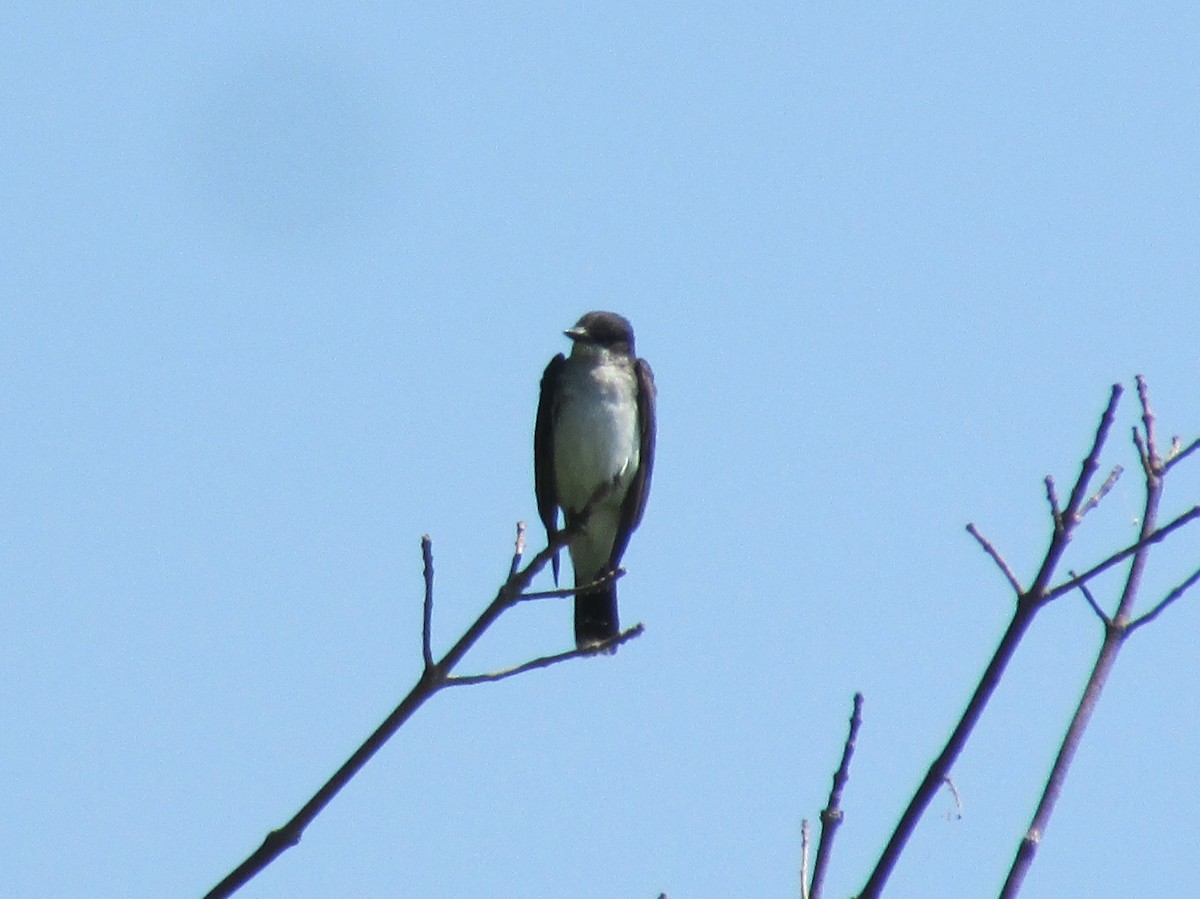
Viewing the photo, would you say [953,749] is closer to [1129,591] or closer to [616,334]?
[1129,591]

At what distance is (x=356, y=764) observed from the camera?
298 centimetres

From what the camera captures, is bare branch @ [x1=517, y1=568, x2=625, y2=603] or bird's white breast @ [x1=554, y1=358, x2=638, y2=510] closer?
bare branch @ [x1=517, y1=568, x2=625, y2=603]

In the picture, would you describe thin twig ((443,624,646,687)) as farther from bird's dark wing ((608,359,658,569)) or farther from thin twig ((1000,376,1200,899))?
bird's dark wing ((608,359,658,569))

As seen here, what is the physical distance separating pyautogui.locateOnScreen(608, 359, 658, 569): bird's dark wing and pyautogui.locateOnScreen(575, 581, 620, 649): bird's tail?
0.83ft

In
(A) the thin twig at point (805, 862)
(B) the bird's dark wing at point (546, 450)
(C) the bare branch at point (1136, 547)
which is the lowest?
(A) the thin twig at point (805, 862)

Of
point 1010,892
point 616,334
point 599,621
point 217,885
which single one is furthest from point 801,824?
point 616,334

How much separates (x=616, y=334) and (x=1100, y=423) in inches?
259

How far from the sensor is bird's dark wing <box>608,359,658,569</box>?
9.41 meters

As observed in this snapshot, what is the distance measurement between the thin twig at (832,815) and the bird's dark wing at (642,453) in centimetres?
619

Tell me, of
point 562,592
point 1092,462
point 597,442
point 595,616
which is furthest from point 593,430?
point 1092,462

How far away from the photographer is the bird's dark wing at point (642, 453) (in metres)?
→ 9.41

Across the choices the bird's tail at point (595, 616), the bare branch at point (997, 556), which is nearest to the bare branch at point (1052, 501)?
the bare branch at point (997, 556)

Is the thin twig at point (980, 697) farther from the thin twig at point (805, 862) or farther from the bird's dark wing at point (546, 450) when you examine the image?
the bird's dark wing at point (546, 450)

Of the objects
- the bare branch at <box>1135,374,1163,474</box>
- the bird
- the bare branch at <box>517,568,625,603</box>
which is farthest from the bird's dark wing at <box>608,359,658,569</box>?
the bare branch at <box>1135,374,1163,474</box>
